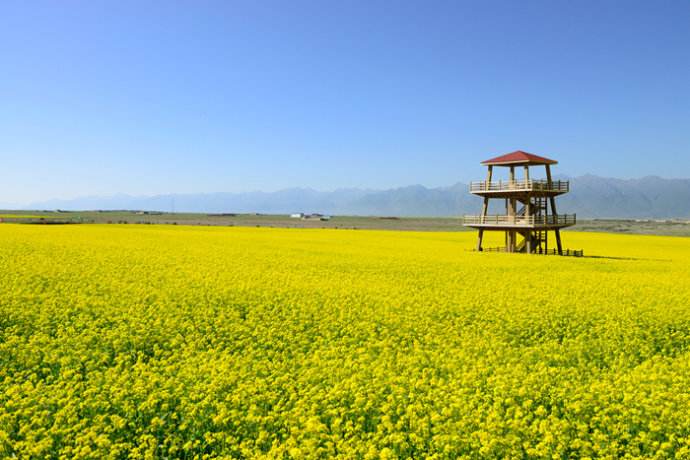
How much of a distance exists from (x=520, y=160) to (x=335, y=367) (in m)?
39.2

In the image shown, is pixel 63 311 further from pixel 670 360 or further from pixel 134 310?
pixel 670 360

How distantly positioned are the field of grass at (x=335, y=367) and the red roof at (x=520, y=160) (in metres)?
22.0

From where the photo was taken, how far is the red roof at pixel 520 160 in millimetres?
47219

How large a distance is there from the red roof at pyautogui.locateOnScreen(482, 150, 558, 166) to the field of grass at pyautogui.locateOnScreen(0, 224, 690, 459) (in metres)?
22.0

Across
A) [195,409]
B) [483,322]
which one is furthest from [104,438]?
[483,322]

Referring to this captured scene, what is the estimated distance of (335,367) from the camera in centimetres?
1294

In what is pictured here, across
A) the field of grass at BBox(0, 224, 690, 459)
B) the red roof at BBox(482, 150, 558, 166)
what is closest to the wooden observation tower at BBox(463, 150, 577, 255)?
the red roof at BBox(482, 150, 558, 166)

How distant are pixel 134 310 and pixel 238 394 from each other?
31.2 ft

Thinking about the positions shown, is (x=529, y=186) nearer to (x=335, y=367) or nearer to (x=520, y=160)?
(x=520, y=160)

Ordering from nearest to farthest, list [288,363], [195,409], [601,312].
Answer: [195,409], [288,363], [601,312]

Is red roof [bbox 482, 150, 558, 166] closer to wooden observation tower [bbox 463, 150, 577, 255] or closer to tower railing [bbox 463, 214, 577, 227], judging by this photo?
wooden observation tower [bbox 463, 150, 577, 255]

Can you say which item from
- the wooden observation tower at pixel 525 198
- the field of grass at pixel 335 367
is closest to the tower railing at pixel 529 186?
the wooden observation tower at pixel 525 198

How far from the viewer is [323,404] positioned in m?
10.6

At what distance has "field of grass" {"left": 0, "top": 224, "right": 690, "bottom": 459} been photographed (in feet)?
30.9
